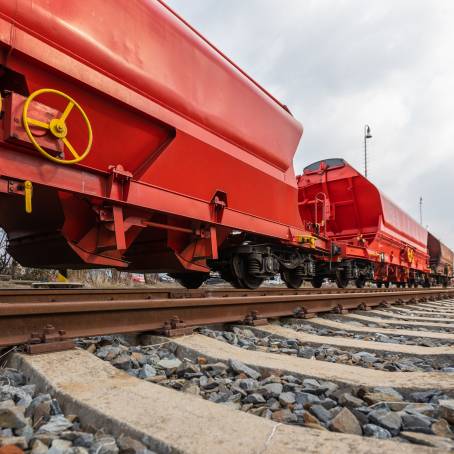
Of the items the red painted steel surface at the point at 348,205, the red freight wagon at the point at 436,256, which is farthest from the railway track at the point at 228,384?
the red freight wagon at the point at 436,256

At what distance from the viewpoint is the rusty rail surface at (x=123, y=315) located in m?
2.09

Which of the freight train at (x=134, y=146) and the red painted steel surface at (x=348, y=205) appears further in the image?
the red painted steel surface at (x=348, y=205)

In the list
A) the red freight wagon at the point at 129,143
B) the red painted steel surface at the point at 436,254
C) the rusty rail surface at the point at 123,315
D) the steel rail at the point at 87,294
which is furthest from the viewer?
the red painted steel surface at the point at 436,254

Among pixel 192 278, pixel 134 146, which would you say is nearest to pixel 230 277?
pixel 192 278

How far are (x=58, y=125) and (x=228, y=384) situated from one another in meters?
2.55

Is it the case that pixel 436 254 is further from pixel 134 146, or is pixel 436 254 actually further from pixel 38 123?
pixel 38 123

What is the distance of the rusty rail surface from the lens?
6.86ft

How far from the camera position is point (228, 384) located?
6.01 feet

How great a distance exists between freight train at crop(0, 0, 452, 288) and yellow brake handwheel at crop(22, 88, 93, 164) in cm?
1

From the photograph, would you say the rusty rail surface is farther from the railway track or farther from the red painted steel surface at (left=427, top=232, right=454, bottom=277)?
the red painted steel surface at (left=427, top=232, right=454, bottom=277)

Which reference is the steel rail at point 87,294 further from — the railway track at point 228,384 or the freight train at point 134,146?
the railway track at point 228,384

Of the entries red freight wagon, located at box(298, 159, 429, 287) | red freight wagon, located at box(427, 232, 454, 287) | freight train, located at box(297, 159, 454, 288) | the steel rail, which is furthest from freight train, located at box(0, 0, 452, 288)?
red freight wagon, located at box(427, 232, 454, 287)

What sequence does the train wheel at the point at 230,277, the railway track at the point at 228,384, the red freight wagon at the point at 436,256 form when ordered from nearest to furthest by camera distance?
the railway track at the point at 228,384
the train wheel at the point at 230,277
the red freight wagon at the point at 436,256

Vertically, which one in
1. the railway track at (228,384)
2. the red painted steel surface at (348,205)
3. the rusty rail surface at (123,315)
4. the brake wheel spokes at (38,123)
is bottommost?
the railway track at (228,384)
